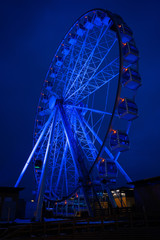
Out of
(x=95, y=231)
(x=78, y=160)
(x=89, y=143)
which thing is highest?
(x=89, y=143)

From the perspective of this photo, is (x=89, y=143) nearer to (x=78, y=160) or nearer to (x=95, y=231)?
(x=78, y=160)

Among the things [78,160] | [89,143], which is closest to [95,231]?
[78,160]

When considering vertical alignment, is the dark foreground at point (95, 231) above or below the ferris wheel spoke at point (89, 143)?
below

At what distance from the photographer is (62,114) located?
17.8 meters

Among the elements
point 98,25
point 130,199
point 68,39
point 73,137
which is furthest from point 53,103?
point 130,199

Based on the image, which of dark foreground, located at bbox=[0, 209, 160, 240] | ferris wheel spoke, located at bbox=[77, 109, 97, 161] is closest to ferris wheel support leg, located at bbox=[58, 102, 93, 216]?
ferris wheel spoke, located at bbox=[77, 109, 97, 161]

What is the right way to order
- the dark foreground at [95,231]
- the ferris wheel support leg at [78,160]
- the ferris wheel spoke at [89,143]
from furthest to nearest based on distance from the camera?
1. the ferris wheel spoke at [89,143]
2. the ferris wheel support leg at [78,160]
3. the dark foreground at [95,231]

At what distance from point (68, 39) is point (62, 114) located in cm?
782

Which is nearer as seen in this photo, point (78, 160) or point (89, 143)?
point (78, 160)

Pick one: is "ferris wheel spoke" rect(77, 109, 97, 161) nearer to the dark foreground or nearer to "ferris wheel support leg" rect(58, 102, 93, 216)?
"ferris wheel support leg" rect(58, 102, 93, 216)

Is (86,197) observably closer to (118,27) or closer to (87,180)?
(87,180)

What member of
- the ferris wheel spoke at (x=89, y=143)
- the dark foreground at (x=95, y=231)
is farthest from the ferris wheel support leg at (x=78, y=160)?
the dark foreground at (x=95, y=231)

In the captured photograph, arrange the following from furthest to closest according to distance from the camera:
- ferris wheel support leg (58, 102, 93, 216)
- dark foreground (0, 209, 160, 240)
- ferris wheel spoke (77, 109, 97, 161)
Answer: ferris wheel spoke (77, 109, 97, 161) → ferris wheel support leg (58, 102, 93, 216) → dark foreground (0, 209, 160, 240)

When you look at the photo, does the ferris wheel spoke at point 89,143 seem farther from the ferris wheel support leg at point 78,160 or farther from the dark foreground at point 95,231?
the dark foreground at point 95,231
